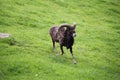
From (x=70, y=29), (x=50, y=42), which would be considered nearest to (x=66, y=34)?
(x=70, y=29)

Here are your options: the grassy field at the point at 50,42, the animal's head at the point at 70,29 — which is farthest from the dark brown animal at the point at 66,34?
the grassy field at the point at 50,42

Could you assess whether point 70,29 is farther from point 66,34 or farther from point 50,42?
point 50,42

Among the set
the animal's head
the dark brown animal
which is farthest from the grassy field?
the animal's head

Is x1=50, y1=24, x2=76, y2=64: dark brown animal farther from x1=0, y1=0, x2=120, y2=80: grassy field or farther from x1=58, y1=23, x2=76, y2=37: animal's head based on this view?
x1=0, y1=0, x2=120, y2=80: grassy field

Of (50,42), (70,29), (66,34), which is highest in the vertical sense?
(70,29)

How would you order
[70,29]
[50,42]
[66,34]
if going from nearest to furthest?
[70,29]
[66,34]
[50,42]

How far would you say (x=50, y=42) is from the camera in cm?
2923

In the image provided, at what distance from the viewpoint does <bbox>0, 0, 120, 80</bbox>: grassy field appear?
20.8 metres

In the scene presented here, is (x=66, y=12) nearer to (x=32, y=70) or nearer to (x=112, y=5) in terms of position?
(x=112, y=5)

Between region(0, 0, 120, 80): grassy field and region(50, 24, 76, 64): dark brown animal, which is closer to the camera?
region(0, 0, 120, 80): grassy field

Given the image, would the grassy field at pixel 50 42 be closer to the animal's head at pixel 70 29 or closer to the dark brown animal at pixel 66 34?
the dark brown animal at pixel 66 34

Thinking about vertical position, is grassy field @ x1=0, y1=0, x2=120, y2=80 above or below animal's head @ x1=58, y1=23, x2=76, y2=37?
below

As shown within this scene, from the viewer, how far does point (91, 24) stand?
4200cm

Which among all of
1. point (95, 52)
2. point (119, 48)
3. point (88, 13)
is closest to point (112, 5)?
point (88, 13)
